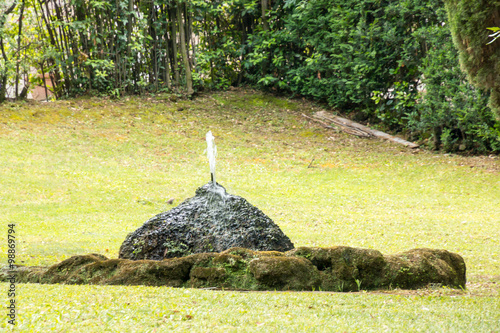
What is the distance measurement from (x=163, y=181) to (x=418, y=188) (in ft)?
20.0

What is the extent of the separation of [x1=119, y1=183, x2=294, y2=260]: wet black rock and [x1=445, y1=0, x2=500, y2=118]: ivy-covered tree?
9.75 ft

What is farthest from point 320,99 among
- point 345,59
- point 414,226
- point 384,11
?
point 414,226

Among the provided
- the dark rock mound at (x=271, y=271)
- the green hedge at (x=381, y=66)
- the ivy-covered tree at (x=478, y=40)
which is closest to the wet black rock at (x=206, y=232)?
the dark rock mound at (x=271, y=271)

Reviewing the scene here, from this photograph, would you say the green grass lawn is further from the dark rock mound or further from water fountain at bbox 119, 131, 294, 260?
water fountain at bbox 119, 131, 294, 260

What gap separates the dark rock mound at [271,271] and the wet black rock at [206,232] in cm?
96

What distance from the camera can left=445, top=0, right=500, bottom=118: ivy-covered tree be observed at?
551cm

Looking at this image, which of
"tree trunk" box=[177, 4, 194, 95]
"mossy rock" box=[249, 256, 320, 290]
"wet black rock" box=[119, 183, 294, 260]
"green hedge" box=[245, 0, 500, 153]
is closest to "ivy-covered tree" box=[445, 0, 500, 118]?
"wet black rock" box=[119, 183, 294, 260]

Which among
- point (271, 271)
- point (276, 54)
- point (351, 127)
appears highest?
point (276, 54)

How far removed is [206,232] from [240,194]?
208 inches

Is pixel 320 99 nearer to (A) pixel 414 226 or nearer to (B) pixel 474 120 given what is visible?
(B) pixel 474 120

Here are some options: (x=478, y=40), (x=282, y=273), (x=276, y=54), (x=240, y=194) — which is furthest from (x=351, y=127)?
(x=282, y=273)

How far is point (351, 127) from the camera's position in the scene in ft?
54.3

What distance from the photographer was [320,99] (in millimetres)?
18547

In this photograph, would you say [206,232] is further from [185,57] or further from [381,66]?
[185,57]
